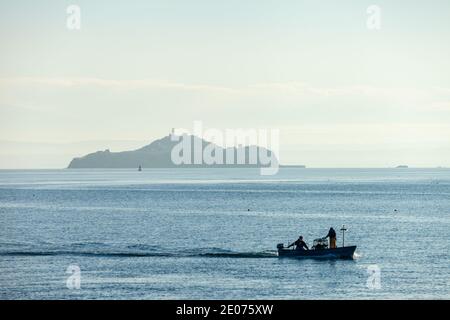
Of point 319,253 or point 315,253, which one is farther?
point 315,253

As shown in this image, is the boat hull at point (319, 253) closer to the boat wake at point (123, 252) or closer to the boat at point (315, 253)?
the boat at point (315, 253)

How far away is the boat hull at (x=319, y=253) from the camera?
7900cm

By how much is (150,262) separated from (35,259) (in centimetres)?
1131

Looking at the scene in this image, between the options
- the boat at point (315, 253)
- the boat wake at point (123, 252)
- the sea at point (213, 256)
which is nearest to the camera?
the sea at point (213, 256)

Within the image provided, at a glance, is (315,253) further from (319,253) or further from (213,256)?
(213,256)

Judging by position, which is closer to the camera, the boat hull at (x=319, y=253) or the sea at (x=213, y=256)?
the sea at (x=213, y=256)

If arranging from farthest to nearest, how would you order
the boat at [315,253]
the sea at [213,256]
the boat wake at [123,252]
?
the boat wake at [123,252] → the boat at [315,253] → the sea at [213,256]

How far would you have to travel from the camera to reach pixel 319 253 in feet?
259

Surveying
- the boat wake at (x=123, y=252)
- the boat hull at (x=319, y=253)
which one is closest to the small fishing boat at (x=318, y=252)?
the boat hull at (x=319, y=253)

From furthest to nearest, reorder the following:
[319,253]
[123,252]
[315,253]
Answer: [123,252]
[315,253]
[319,253]

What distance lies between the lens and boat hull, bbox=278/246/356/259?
7900cm

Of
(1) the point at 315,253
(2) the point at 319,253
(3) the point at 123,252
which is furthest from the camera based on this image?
(3) the point at 123,252

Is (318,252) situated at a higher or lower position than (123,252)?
higher

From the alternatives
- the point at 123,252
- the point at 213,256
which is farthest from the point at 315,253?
the point at 123,252
